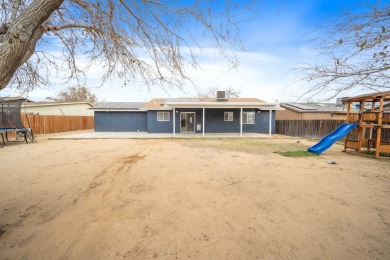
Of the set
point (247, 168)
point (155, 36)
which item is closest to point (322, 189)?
point (247, 168)

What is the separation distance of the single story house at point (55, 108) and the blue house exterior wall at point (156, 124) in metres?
9.45

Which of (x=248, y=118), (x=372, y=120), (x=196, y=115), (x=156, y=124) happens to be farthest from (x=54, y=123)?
(x=372, y=120)

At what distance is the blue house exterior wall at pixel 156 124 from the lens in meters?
17.3

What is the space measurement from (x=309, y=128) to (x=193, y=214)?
14866 mm

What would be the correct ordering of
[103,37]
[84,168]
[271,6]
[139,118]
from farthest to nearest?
[139,118] → [84,168] → [103,37] → [271,6]

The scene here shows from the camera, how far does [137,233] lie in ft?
7.86

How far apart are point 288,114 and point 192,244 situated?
23.1 meters

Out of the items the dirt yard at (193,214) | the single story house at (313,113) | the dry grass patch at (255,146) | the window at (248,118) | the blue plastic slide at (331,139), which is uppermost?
the single story house at (313,113)

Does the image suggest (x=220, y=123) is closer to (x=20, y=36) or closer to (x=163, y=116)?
(x=163, y=116)

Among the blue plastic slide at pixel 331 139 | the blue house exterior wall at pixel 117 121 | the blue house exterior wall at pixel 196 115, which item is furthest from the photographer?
the blue house exterior wall at pixel 117 121

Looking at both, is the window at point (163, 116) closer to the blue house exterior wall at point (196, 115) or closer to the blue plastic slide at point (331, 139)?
the blue house exterior wall at point (196, 115)

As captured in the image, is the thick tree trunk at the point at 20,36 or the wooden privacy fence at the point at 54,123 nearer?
the thick tree trunk at the point at 20,36

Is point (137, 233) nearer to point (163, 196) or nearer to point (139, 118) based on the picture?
point (163, 196)

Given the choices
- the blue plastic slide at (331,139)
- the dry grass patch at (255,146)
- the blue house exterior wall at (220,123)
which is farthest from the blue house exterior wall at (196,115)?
the blue plastic slide at (331,139)
